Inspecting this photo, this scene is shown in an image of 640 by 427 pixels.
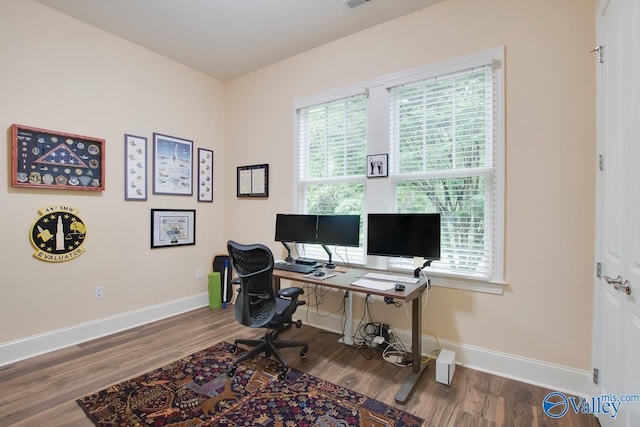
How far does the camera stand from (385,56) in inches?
112

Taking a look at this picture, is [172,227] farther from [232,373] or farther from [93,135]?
[232,373]

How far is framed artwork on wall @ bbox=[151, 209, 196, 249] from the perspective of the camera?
349cm

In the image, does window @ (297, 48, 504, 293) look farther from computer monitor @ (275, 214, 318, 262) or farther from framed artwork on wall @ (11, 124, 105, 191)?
framed artwork on wall @ (11, 124, 105, 191)

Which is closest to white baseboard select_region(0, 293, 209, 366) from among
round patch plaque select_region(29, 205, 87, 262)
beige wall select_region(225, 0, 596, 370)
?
round patch plaque select_region(29, 205, 87, 262)

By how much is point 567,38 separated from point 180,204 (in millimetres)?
4068

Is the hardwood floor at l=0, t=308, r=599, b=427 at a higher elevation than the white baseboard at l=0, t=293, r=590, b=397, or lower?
lower

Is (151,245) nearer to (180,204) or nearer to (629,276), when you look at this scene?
(180,204)

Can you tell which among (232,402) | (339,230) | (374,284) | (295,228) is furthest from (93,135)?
(374,284)

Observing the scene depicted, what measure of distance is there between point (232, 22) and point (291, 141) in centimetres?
130

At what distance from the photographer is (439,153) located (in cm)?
260

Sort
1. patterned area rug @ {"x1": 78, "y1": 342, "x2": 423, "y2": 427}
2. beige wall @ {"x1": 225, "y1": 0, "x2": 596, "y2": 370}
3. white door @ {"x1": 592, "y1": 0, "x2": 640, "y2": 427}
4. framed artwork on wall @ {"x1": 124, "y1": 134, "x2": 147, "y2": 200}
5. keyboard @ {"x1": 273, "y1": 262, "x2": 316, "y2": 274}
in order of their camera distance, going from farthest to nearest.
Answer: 1. framed artwork on wall @ {"x1": 124, "y1": 134, "x2": 147, "y2": 200}
2. keyboard @ {"x1": 273, "y1": 262, "x2": 316, "y2": 274}
3. beige wall @ {"x1": 225, "y1": 0, "x2": 596, "y2": 370}
4. patterned area rug @ {"x1": 78, "y1": 342, "x2": 423, "y2": 427}
5. white door @ {"x1": 592, "y1": 0, "x2": 640, "y2": 427}

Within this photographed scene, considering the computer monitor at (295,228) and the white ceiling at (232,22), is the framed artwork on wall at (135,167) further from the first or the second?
the computer monitor at (295,228)

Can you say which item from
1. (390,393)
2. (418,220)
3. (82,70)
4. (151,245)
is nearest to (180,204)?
(151,245)

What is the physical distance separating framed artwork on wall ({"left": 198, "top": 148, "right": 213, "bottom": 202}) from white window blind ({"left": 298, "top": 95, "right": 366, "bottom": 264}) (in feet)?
4.65
